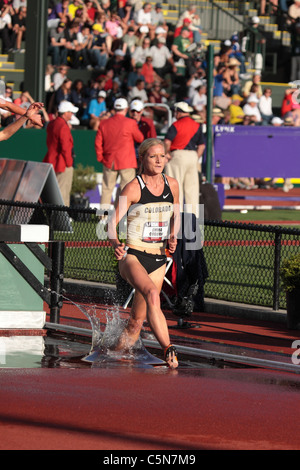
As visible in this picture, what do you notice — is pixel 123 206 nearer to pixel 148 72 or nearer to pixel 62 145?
pixel 62 145

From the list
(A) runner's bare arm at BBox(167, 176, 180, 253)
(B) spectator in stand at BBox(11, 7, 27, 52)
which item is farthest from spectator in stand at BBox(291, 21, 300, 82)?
(A) runner's bare arm at BBox(167, 176, 180, 253)

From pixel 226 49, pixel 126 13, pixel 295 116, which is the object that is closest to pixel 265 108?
pixel 295 116

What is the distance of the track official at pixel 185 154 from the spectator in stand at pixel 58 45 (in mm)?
13559

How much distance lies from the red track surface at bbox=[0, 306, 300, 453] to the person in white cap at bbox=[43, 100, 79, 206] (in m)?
12.0

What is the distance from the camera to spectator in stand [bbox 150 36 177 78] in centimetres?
3328

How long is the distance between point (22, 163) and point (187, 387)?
36.5ft

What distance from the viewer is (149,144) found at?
9703 millimetres

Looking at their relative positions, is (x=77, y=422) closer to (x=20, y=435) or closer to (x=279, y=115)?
(x=20, y=435)

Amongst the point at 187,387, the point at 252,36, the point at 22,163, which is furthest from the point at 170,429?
the point at 252,36

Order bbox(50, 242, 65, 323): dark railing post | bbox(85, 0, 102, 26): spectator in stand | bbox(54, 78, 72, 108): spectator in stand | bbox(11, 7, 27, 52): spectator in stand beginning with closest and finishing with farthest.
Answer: bbox(50, 242, 65, 323): dark railing post, bbox(54, 78, 72, 108): spectator in stand, bbox(11, 7, 27, 52): spectator in stand, bbox(85, 0, 102, 26): spectator in stand

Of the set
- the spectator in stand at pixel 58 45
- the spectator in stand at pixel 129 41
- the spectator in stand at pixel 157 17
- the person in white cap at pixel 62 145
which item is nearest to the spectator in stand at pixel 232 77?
the spectator in stand at pixel 157 17

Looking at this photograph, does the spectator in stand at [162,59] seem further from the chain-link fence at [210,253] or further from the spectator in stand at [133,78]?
the chain-link fence at [210,253]

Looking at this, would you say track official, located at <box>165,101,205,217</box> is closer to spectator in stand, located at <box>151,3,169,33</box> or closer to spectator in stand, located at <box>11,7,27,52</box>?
spectator in stand, located at <box>11,7,27,52</box>

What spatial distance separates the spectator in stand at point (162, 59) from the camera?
33.3 m
